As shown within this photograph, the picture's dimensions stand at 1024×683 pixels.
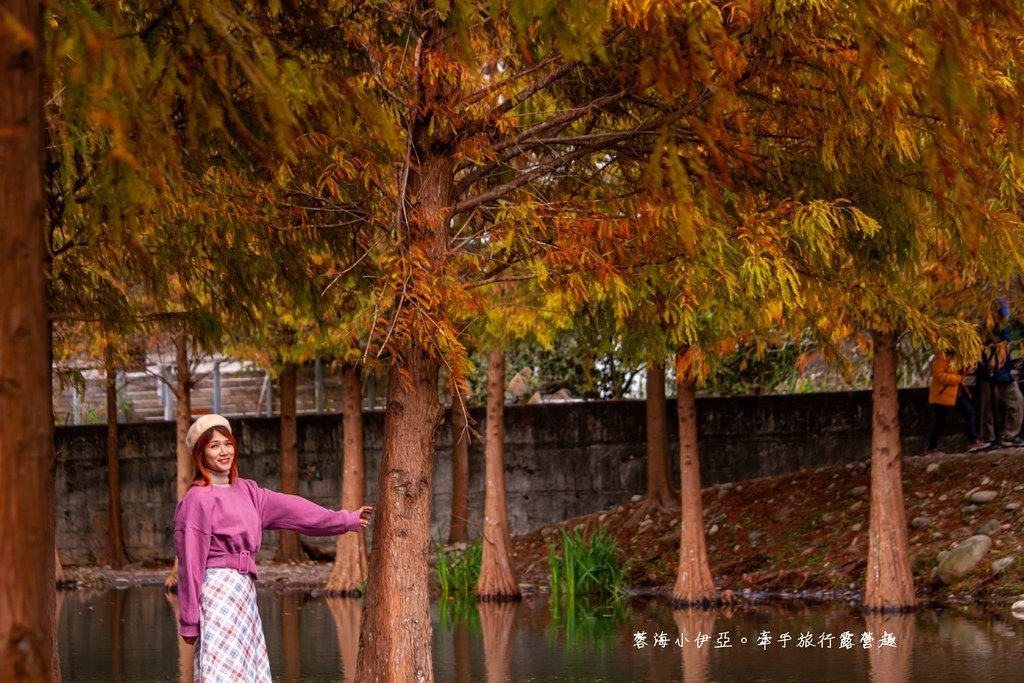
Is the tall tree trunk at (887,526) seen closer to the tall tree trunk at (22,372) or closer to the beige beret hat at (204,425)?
the beige beret hat at (204,425)

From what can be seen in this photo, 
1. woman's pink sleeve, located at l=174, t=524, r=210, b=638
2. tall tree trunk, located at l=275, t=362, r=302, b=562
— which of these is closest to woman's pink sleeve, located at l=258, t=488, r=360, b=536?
woman's pink sleeve, located at l=174, t=524, r=210, b=638

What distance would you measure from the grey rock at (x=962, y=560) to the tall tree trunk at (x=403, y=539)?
10023 mm

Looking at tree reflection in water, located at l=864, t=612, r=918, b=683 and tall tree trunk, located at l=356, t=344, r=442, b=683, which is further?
tree reflection in water, located at l=864, t=612, r=918, b=683

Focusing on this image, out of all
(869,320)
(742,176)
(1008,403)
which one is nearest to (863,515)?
(1008,403)

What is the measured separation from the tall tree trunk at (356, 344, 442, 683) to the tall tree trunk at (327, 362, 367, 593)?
39.8ft

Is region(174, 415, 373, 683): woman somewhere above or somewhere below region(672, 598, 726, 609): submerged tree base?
above

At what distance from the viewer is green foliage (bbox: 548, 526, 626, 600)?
73.0 ft

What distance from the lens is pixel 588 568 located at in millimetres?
22438

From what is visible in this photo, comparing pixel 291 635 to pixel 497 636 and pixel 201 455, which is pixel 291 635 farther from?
pixel 201 455

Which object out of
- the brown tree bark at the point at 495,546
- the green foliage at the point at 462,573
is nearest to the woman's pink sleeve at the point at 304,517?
the brown tree bark at the point at 495,546

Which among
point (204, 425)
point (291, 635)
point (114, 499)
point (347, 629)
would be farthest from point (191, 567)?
point (114, 499)

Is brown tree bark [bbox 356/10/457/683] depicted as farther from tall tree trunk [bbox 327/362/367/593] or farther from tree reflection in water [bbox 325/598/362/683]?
tall tree trunk [bbox 327/362/367/593]

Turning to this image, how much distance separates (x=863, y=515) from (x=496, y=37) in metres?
12.8

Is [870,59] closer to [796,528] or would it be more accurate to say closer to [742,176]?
[742,176]
